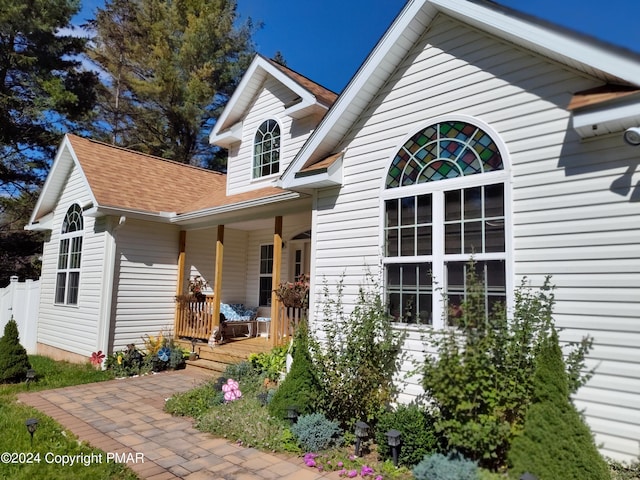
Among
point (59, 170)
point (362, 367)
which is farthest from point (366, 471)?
point (59, 170)

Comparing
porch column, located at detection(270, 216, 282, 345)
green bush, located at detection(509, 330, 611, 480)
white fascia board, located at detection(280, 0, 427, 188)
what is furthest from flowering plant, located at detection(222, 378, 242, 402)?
green bush, located at detection(509, 330, 611, 480)

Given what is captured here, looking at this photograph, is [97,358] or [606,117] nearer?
[606,117]

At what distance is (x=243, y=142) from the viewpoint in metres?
11.3

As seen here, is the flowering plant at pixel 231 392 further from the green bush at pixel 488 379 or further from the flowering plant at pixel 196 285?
the flowering plant at pixel 196 285

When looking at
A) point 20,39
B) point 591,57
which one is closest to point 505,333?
point 591,57

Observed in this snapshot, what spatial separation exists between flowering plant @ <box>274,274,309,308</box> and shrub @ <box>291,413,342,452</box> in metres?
2.86

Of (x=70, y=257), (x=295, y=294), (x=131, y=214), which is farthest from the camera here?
(x=70, y=257)

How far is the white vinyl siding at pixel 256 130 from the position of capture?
10.0m

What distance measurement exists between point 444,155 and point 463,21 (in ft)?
5.68

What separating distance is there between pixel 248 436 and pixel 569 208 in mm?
4519

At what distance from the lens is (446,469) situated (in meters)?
3.74

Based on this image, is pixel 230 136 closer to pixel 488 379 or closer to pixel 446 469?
pixel 488 379

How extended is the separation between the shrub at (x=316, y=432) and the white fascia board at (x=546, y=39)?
4784mm

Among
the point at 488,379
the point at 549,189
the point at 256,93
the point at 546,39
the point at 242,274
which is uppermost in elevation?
the point at 256,93
